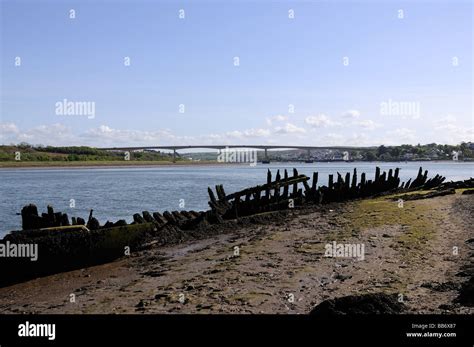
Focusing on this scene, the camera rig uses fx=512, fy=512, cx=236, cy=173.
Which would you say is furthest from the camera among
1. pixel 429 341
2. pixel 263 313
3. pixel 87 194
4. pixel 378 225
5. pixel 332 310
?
pixel 87 194

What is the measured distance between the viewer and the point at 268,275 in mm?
10852

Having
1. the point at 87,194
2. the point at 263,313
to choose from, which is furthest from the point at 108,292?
the point at 87,194

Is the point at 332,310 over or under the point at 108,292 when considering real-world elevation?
over

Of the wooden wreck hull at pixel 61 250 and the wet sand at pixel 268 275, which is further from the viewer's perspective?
the wooden wreck hull at pixel 61 250

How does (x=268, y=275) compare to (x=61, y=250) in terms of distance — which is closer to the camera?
(x=268, y=275)

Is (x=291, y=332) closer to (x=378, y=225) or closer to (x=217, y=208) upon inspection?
(x=378, y=225)

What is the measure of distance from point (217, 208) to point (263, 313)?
1185cm

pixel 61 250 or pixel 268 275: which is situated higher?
pixel 61 250

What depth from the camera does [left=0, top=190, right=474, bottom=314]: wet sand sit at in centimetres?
908

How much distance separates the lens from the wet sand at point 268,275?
357 inches

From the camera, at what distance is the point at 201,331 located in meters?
6.67

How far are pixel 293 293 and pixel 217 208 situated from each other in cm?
1087

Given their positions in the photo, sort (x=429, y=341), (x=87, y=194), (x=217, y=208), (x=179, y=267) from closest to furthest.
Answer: (x=429, y=341), (x=179, y=267), (x=217, y=208), (x=87, y=194)

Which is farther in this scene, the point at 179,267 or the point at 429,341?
the point at 179,267
